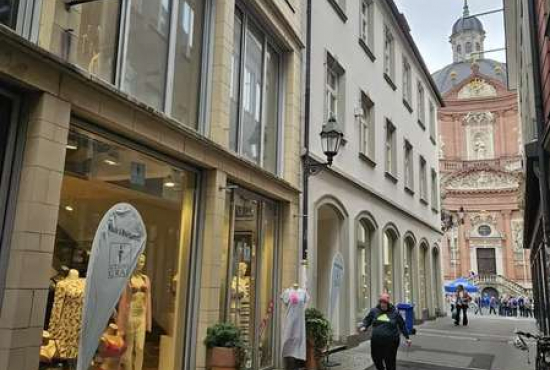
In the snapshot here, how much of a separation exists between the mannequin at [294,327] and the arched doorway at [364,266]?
4752 millimetres

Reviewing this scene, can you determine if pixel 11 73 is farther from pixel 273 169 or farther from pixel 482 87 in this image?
pixel 482 87

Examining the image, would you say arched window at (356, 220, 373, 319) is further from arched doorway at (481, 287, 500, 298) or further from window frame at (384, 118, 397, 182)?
arched doorway at (481, 287, 500, 298)

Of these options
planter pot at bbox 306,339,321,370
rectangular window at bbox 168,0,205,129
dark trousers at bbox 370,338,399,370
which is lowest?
planter pot at bbox 306,339,321,370

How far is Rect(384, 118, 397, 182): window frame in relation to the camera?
683 inches

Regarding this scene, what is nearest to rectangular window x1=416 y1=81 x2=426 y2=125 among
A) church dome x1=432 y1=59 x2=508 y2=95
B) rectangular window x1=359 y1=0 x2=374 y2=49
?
rectangular window x1=359 y1=0 x2=374 y2=49

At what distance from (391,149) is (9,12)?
14.6 metres

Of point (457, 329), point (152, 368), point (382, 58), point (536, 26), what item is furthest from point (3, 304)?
point (457, 329)

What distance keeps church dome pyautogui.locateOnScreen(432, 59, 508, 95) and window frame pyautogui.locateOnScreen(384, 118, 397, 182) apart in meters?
45.2

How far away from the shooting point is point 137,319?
248 inches

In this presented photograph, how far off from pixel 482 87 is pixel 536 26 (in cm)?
5304

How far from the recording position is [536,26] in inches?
Result: 348

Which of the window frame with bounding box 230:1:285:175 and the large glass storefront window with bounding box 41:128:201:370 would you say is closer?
the large glass storefront window with bounding box 41:128:201:370

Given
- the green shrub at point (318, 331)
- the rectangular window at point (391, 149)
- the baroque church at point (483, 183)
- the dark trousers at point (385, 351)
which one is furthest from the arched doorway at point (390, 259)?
the baroque church at point (483, 183)

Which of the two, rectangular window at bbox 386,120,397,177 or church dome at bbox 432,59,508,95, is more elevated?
church dome at bbox 432,59,508,95
